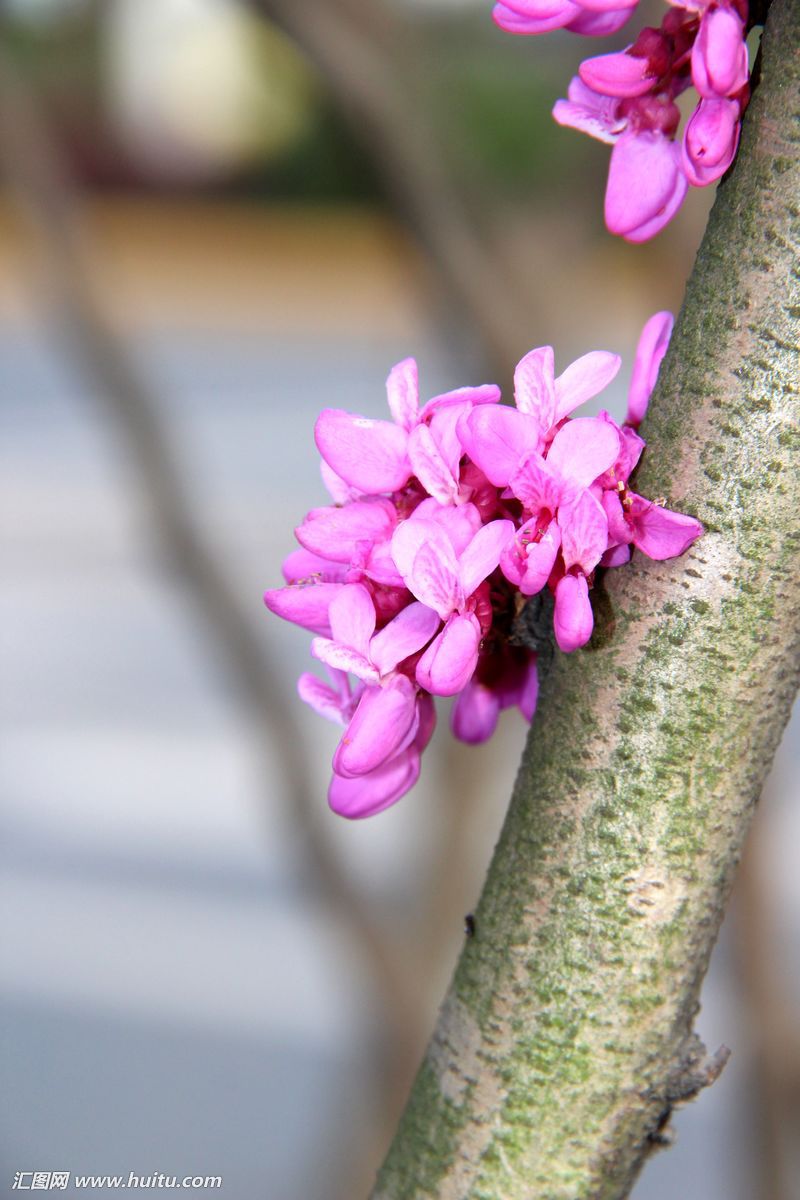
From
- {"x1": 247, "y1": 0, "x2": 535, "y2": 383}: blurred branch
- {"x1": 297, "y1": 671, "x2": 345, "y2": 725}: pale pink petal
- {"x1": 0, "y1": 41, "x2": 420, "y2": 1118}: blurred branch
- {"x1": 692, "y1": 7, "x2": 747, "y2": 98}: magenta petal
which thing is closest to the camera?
{"x1": 692, "y1": 7, "x2": 747, "y2": 98}: magenta petal

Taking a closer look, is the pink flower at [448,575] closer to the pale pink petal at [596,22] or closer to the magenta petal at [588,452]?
the magenta petal at [588,452]

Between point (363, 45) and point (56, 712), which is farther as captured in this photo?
point (56, 712)

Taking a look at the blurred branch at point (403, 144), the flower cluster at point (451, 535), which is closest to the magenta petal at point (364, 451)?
the flower cluster at point (451, 535)

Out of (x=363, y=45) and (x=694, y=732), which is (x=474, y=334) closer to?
(x=363, y=45)

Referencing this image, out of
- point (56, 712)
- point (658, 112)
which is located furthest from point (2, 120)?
point (56, 712)

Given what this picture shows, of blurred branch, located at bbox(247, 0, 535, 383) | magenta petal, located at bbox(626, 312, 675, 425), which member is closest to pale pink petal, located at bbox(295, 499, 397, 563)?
magenta petal, located at bbox(626, 312, 675, 425)

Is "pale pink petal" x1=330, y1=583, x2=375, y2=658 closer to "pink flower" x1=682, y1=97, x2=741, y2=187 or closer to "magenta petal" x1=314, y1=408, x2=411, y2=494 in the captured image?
"magenta petal" x1=314, y1=408, x2=411, y2=494

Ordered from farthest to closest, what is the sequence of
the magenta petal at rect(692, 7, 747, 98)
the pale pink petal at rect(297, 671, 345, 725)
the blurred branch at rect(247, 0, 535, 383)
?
1. the blurred branch at rect(247, 0, 535, 383)
2. the pale pink petal at rect(297, 671, 345, 725)
3. the magenta petal at rect(692, 7, 747, 98)
